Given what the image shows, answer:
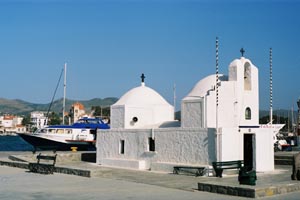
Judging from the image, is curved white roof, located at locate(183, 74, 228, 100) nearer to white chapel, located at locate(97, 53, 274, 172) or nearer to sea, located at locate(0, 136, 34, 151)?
white chapel, located at locate(97, 53, 274, 172)

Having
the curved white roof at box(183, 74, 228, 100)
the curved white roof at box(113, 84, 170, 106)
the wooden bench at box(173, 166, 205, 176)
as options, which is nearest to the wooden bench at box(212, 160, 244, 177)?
the wooden bench at box(173, 166, 205, 176)

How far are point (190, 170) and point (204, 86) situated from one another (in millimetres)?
5242

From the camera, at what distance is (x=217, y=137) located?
20.8 meters

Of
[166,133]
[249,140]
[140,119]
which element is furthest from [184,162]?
[140,119]

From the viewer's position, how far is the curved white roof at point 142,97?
2738cm

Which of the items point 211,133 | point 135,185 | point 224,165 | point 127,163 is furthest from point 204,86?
point 135,185

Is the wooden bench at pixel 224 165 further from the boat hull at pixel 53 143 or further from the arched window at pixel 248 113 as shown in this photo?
the boat hull at pixel 53 143

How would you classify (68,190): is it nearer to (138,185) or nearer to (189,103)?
(138,185)

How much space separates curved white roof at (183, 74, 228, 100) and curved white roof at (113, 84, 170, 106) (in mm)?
4152

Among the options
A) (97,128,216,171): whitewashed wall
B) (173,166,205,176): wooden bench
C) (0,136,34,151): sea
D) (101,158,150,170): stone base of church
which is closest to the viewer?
(173,166,205,176): wooden bench

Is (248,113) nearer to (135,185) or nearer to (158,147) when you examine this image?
(158,147)

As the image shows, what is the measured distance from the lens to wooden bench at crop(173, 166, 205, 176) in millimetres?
20500

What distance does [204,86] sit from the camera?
23781 mm

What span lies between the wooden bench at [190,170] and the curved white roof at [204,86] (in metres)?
4.11
